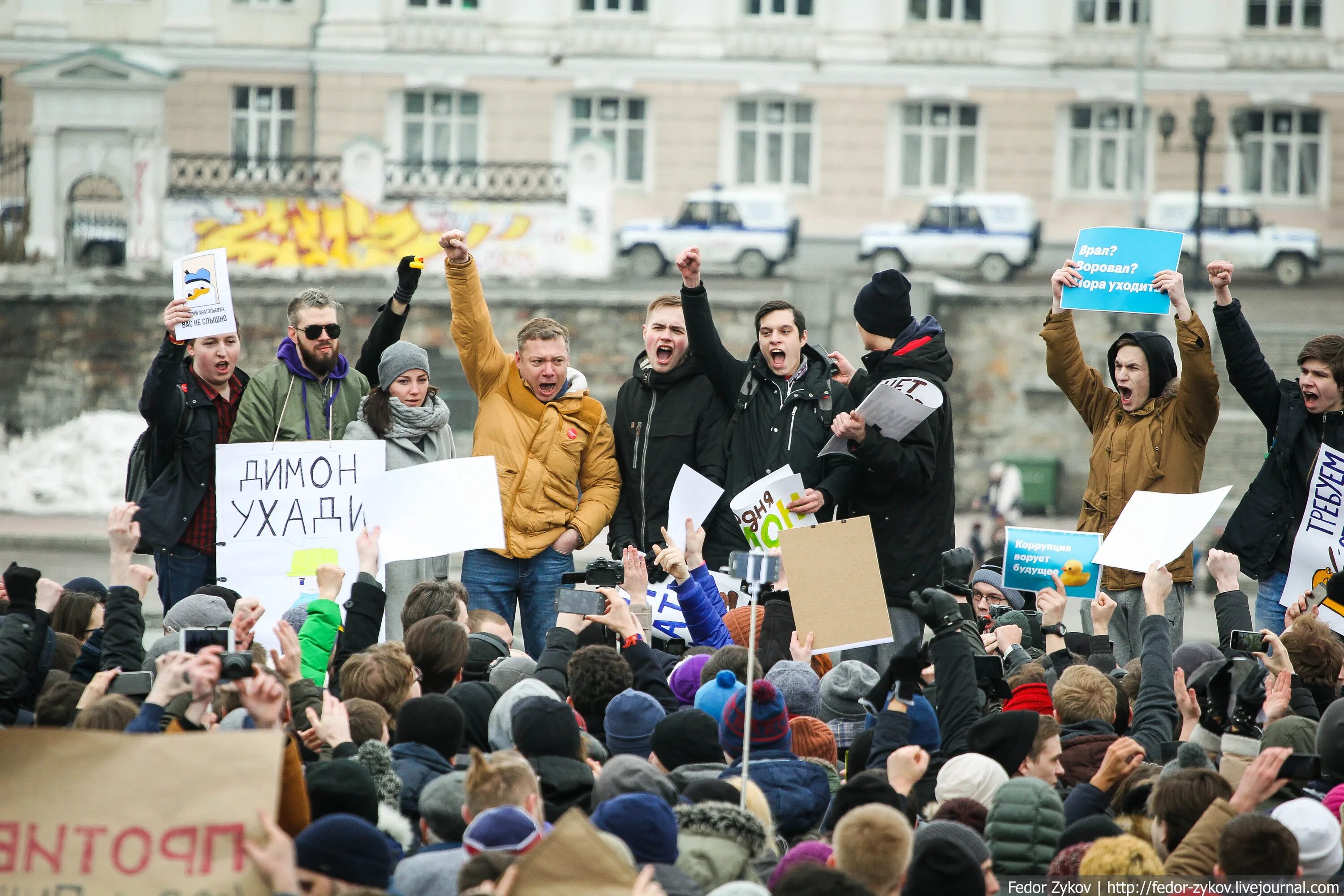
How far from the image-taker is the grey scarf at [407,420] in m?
6.84

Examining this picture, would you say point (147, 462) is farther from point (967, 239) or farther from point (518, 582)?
point (967, 239)

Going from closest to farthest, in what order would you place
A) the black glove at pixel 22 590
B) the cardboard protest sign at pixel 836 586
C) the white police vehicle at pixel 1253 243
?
the black glove at pixel 22 590 < the cardboard protest sign at pixel 836 586 < the white police vehicle at pixel 1253 243

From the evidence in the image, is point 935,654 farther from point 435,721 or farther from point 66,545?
point 66,545

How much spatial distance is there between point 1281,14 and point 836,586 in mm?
33766

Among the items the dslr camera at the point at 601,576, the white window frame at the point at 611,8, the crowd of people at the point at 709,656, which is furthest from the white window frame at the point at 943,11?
the dslr camera at the point at 601,576

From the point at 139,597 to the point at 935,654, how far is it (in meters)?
2.54

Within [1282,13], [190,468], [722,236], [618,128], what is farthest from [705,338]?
[1282,13]

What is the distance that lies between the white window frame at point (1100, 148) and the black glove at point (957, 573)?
99.6ft

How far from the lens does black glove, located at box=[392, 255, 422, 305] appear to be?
715 cm

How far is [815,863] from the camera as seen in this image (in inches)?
129

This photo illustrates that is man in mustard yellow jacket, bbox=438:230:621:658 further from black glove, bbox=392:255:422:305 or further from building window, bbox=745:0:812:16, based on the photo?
building window, bbox=745:0:812:16

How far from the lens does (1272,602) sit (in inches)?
260

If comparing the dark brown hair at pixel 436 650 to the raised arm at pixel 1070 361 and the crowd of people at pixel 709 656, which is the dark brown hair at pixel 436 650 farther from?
the raised arm at pixel 1070 361

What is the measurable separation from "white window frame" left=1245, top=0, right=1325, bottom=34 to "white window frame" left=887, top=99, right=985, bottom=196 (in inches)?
250
